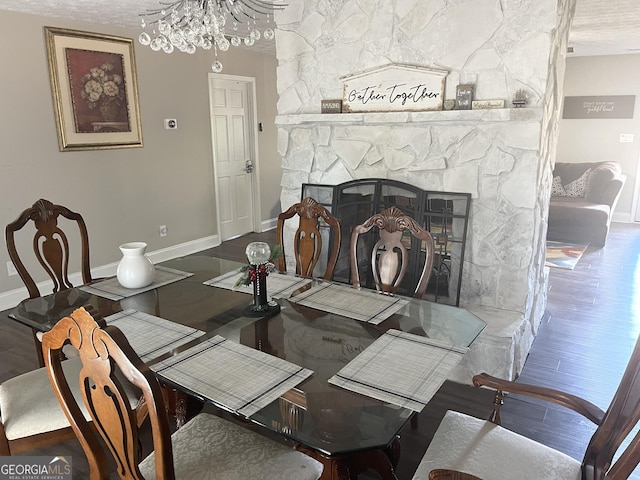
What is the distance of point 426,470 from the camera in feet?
4.72

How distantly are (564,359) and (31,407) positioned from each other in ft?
9.54

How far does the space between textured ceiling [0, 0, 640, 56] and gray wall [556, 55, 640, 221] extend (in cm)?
127

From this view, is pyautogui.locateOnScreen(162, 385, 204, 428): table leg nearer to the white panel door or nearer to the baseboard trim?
the baseboard trim

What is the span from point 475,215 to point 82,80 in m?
3.50

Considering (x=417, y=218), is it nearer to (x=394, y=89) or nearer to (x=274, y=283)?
(x=394, y=89)

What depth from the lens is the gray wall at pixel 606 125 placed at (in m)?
6.72

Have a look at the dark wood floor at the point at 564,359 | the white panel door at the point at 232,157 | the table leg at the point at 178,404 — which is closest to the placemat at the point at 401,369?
the dark wood floor at the point at 564,359

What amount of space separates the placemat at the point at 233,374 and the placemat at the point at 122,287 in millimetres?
689

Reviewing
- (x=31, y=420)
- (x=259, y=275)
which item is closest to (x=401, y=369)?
(x=259, y=275)

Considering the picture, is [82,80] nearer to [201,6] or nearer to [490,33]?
[201,6]

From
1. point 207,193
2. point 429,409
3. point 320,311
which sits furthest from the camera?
point 207,193

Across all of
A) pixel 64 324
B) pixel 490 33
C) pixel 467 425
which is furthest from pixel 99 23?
pixel 467 425

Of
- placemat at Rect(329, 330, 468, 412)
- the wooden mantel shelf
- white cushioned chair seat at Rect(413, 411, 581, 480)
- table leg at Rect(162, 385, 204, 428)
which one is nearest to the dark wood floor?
table leg at Rect(162, 385, 204, 428)

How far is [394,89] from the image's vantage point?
3090mm
